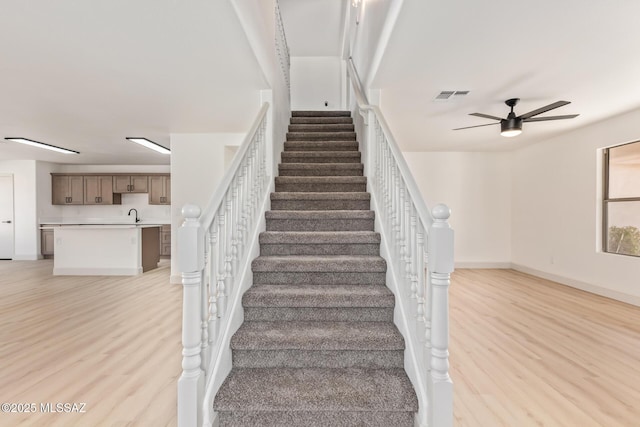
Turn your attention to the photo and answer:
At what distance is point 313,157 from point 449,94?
1798 mm

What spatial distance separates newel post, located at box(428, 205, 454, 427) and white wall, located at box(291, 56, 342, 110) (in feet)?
21.6

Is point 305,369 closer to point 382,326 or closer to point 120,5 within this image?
point 382,326

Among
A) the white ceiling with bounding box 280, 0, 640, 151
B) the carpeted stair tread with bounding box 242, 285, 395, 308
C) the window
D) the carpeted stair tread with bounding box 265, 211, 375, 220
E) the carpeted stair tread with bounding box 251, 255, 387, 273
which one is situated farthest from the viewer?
the window

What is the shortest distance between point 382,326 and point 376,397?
534 mm

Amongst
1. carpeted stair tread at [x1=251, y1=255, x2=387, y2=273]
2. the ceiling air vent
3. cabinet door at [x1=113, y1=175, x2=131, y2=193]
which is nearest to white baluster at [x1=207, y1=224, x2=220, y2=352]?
carpeted stair tread at [x1=251, y1=255, x2=387, y2=273]

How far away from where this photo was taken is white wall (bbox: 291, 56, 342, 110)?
24.7 ft

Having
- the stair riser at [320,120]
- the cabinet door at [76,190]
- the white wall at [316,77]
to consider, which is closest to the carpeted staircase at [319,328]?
the stair riser at [320,120]

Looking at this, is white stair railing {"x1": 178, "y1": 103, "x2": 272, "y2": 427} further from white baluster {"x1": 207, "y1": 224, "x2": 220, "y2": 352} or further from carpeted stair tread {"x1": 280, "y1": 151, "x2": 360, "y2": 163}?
carpeted stair tread {"x1": 280, "y1": 151, "x2": 360, "y2": 163}

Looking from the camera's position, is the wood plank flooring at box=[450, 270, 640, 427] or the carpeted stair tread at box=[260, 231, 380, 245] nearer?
the wood plank flooring at box=[450, 270, 640, 427]

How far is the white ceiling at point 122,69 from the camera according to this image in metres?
2.12

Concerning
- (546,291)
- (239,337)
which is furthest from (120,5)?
(546,291)

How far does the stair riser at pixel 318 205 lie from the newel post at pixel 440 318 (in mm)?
1759

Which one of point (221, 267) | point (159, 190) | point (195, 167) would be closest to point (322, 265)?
point (221, 267)

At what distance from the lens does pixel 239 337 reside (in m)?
2.00
